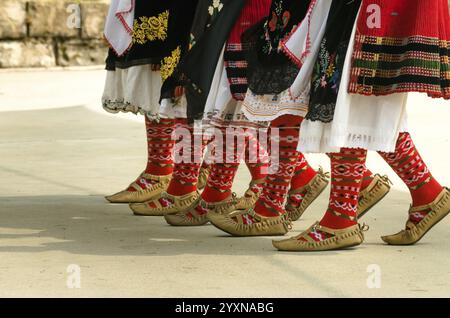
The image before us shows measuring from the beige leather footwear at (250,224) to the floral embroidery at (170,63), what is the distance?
780 millimetres

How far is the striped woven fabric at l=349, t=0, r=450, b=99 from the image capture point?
423 cm

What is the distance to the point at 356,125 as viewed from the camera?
431 cm

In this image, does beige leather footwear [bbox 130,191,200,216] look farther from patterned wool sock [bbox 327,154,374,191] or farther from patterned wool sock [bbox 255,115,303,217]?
patterned wool sock [bbox 327,154,374,191]

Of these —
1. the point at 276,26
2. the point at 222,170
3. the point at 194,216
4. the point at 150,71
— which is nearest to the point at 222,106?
the point at 222,170

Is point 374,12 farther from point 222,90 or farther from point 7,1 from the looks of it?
point 7,1

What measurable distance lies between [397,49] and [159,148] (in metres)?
1.66

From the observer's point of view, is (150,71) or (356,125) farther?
(150,71)

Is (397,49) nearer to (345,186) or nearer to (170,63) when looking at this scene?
(345,186)

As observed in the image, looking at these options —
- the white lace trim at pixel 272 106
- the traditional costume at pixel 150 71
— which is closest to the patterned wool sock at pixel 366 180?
the white lace trim at pixel 272 106

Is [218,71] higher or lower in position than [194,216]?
higher

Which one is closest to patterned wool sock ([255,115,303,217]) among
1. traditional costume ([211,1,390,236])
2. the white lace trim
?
traditional costume ([211,1,390,236])

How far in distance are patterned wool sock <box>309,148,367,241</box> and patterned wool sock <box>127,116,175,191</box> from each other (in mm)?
1269

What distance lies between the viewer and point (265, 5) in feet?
15.9
